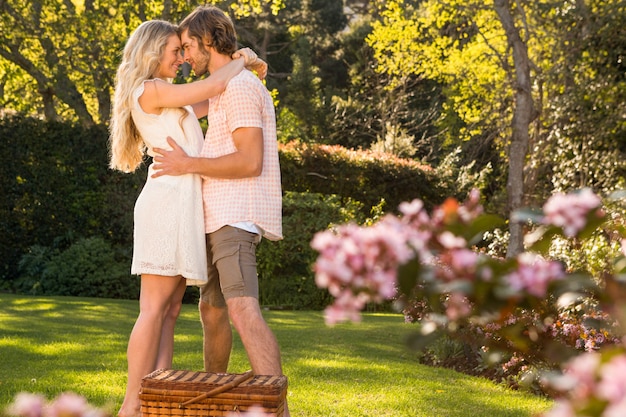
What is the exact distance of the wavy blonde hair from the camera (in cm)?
391

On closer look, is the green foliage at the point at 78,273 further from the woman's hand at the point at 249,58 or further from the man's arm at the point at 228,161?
the man's arm at the point at 228,161

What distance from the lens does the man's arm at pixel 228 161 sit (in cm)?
372

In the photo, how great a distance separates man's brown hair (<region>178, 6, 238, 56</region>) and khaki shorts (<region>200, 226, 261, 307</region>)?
31.9 inches

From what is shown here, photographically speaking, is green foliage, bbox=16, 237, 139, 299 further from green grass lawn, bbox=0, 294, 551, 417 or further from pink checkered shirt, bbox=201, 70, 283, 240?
pink checkered shirt, bbox=201, 70, 283, 240

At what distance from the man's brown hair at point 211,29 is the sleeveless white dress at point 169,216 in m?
0.32

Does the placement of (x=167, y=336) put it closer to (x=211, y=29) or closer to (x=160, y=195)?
(x=160, y=195)

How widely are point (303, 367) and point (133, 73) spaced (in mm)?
2923

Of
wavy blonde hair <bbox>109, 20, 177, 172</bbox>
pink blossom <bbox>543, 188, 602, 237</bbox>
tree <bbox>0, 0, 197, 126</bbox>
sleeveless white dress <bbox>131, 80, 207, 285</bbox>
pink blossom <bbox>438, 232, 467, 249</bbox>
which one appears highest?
tree <bbox>0, 0, 197, 126</bbox>

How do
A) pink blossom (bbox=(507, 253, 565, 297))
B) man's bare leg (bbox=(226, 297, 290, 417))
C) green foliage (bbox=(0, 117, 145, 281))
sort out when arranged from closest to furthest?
pink blossom (bbox=(507, 253, 565, 297)), man's bare leg (bbox=(226, 297, 290, 417)), green foliage (bbox=(0, 117, 145, 281))

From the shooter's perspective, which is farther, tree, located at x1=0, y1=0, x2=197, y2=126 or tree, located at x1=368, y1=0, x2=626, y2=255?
tree, located at x1=0, y1=0, x2=197, y2=126

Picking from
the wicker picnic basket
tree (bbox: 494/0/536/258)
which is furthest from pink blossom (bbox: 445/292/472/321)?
tree (bbox: 494/0/536/258)

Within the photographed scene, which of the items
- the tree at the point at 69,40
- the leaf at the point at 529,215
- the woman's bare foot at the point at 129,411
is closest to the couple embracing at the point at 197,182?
the woman's bare foot at the point at 129,411

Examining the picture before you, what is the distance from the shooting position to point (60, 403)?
1.19 meters

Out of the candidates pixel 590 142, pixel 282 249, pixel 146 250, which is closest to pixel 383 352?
pixel 146 250
